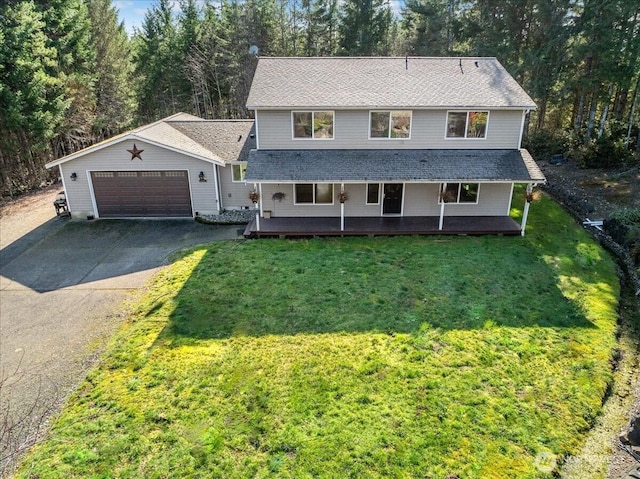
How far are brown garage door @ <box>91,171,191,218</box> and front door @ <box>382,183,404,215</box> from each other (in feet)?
26.5

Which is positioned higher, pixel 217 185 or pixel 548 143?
pixel 217 185

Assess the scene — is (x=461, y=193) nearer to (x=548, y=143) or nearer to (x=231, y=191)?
(x=231, y=191)

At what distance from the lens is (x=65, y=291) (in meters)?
11.8

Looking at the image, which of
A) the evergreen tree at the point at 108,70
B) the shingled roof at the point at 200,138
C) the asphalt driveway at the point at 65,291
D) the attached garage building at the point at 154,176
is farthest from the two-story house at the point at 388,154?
the evergreen tree at the point at 108,70

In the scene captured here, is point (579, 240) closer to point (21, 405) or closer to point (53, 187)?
point (21, 405)

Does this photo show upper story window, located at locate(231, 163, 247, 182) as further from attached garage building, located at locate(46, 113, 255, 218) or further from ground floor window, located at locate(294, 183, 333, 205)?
ground floor window, located at locate(294, 183, 333, 205)

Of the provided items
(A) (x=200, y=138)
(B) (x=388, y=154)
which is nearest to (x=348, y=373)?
(B) (x=388, y=154)

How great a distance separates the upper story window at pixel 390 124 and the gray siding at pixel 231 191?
19.0 ft

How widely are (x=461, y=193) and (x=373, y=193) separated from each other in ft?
11.3

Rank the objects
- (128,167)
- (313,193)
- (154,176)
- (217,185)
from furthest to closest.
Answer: (217,185), (154,176), (128,167), (313,193)

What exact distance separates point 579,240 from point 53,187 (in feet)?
83.6

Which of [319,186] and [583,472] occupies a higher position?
[319,186]

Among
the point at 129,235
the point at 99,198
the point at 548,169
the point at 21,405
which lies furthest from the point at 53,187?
the point at 548,169

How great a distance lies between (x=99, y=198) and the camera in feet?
57.4
